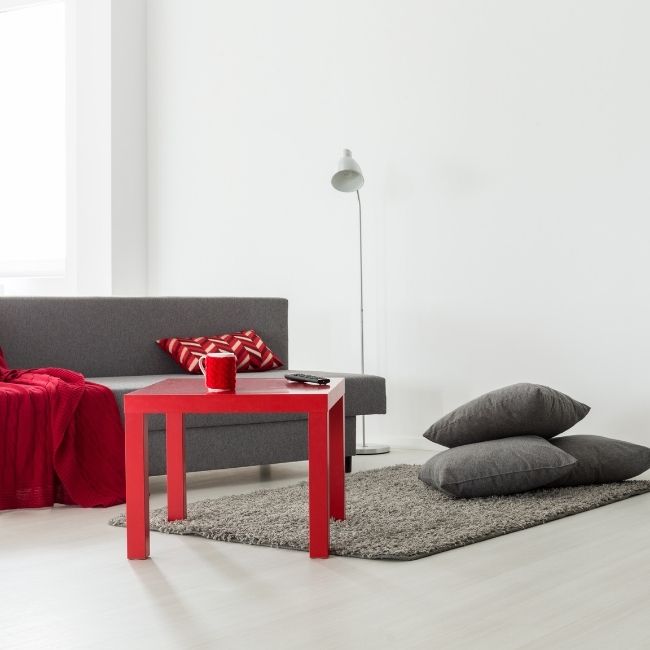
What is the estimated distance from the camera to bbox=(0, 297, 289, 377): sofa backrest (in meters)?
4.18

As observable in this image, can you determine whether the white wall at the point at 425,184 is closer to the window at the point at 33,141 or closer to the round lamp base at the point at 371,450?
the round lamp base at the point at 371,450

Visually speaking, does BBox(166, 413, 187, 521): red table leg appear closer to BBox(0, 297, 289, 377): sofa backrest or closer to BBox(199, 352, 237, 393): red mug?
BBox(199, 352, 237, 393): red mug

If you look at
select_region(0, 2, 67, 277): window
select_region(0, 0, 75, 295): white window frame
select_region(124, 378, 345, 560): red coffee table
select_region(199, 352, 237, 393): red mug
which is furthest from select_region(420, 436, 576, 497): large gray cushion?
select_region(0, 2, 67, 277): window

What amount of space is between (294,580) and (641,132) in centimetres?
286

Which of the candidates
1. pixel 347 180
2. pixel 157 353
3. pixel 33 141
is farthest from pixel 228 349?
pixel 33 141

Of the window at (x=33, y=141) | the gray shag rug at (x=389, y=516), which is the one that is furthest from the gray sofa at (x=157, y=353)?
the window at (x=33, y=141)

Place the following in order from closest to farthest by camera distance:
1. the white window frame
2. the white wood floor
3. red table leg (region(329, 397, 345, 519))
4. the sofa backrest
Result: the white wood floor → red table leg (region(329, 397, 345, 519)) → the sofa backrest → the white window frame

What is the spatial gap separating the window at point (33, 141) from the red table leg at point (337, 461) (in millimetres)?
3919

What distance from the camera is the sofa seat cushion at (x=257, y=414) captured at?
12.3 feet

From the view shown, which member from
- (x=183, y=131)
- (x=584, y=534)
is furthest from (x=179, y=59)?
(x=584, y=534)

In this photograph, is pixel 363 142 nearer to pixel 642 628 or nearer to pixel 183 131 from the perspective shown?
pixel 183 131

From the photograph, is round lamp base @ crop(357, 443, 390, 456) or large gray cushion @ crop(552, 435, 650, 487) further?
round lamp base @ crop(357, 443, 390, 456)

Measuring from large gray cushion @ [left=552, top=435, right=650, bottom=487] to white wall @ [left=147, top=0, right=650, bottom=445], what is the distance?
0.64 m

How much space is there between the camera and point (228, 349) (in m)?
4.50
